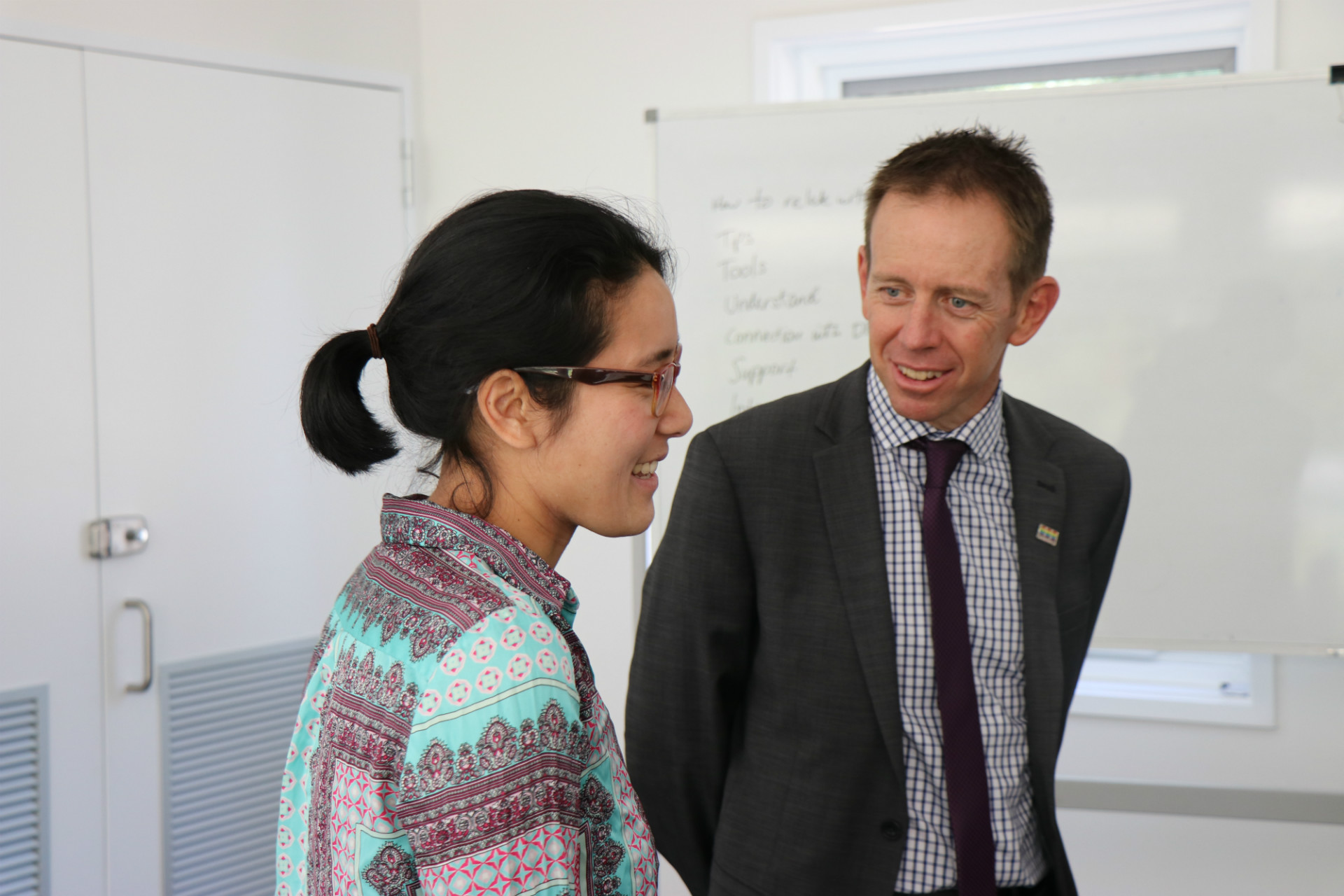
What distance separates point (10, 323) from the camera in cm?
218

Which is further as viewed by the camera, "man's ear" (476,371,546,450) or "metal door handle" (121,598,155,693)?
"metal door handle" (121,598,155,693)

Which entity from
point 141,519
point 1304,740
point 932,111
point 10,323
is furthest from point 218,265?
point 1304,740

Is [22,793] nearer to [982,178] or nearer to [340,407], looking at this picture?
[340,407]

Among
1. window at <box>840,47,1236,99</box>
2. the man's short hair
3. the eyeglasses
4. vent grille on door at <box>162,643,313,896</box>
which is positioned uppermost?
window at <box>840,47,1236,99</box>

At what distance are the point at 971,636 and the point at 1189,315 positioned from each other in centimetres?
131

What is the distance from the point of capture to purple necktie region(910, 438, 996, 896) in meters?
1.14

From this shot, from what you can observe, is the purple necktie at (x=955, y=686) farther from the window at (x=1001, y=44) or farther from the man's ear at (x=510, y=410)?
the window at (x=1001, y=44)

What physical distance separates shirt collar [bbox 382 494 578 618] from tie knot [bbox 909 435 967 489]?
606mm

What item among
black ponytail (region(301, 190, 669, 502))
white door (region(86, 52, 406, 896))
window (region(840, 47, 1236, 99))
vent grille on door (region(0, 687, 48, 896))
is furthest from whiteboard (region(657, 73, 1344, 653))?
vent grille on door (region(0, 687, 48, 896))

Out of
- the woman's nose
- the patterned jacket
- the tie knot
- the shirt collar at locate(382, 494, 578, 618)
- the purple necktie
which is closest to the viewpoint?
the patterned jacket

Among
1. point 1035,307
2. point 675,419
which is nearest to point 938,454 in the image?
point 1035,307

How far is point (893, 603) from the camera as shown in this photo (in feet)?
4.02

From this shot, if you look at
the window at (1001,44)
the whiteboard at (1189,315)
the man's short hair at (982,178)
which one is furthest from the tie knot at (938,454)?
the window at (1001,44)

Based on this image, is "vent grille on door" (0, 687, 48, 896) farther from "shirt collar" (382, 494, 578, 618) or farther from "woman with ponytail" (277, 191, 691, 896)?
"shirt collar" (382, 494, 578, 618)
